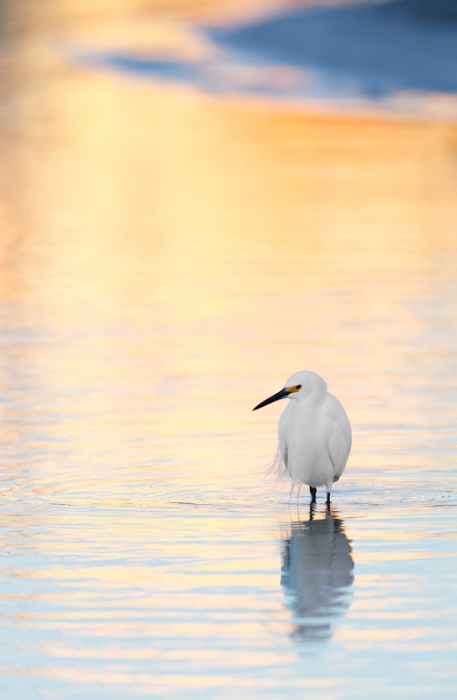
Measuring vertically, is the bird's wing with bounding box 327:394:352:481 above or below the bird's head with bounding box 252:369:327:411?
below

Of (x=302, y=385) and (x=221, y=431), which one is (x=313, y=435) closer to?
(x=302, y=385)

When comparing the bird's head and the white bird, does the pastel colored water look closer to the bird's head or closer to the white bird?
the white bird

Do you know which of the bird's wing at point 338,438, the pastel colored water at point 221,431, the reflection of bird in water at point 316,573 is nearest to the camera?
the pastel colored water at point 221,431

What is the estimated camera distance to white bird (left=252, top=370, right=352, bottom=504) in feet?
25.3

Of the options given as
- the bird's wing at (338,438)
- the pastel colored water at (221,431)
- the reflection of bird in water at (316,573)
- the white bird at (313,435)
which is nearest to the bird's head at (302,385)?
the white bird at (313,435)

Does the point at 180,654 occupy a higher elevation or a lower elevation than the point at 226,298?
higher

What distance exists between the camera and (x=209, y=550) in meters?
6.82

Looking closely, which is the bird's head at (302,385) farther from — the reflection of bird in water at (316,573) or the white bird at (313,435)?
the reflection of bird in water at (316,573)

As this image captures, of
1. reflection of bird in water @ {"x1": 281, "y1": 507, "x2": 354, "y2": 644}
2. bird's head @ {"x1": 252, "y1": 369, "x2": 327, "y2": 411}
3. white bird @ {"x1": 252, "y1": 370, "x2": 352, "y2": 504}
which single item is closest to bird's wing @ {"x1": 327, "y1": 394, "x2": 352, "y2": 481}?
white bird @ {"x1": 252, "y1": 370, "x2": 352, "y2": 504}

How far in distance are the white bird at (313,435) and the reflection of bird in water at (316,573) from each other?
8.3 inches

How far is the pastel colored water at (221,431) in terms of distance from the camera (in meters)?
5.64

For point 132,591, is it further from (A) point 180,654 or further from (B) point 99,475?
(B) point 99,475

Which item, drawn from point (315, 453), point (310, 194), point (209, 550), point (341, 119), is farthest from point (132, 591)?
point (341, 119)

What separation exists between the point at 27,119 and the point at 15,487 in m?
19.7
